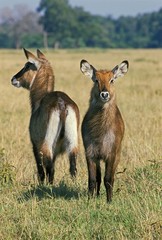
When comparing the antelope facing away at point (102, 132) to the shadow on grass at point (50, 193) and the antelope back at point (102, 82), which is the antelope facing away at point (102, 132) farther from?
the shadow on grass at point (50, 193)

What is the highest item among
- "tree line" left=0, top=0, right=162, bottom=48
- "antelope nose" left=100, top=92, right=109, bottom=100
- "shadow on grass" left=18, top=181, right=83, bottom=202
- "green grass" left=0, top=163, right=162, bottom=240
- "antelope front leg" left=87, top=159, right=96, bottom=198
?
"antelope nose" left=100, top=92, right=109, bottom=100

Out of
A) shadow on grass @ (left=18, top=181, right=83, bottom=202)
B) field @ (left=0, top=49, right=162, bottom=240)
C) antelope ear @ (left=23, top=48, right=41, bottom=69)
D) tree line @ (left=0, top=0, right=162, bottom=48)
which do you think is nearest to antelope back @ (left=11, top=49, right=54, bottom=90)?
antelope ear @ (left=23, top=48, right=41, bottom=69)

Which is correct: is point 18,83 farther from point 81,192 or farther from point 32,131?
point 81,192

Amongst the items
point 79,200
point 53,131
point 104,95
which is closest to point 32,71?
point 53,131

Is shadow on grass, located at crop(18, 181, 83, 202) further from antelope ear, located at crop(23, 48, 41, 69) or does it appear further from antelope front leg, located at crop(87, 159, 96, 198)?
antelope ear, located at crop(23, 48, 41, 69)

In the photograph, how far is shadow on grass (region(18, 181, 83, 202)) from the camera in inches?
233

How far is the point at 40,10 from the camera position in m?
118

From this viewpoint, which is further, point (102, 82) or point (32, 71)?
point (32, 71)

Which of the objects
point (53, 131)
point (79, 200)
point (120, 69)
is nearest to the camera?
point (79, 200)

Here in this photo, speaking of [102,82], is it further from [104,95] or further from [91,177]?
[91,177]

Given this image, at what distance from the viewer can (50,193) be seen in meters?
6.12

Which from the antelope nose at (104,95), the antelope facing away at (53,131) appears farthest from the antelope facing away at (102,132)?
the antelope facing away at (53,131)

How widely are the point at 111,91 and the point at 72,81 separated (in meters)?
16.6

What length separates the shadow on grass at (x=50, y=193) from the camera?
19.4 ft
